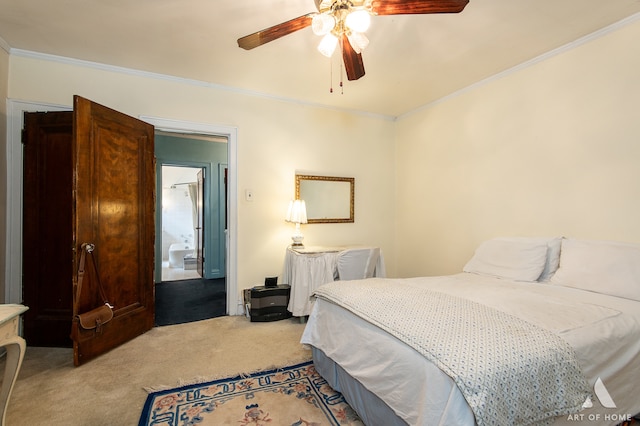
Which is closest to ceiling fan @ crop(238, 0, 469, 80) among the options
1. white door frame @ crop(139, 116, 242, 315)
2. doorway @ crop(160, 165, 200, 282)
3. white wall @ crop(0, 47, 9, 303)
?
white door frame @ crop(139, 116, 242, 315)

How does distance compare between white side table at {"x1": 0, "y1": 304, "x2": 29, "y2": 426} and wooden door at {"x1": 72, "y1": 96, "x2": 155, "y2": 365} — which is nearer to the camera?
white side table at {"x1": 0, "y1": 304, "x2": 29, "y2": 426}

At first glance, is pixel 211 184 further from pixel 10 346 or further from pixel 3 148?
pixel 10 346

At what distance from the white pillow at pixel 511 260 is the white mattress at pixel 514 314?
0.38m

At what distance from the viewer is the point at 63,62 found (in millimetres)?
2746

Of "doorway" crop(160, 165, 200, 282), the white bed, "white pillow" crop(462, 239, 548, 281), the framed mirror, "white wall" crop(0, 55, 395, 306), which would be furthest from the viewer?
"doorway" crop(160, 165, 200, 282)

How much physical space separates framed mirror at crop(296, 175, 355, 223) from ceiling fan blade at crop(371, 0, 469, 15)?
7.71 ft

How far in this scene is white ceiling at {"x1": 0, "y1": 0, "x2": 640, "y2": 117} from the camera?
6.76 ft

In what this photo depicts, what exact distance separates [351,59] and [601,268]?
2202 mm

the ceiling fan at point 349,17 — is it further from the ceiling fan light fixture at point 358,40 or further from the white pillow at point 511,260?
the white pillow at point 511,260

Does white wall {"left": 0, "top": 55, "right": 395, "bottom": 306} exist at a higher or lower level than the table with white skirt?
higher

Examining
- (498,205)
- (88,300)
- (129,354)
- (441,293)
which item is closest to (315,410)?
(441,293)

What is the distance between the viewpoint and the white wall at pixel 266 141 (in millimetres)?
2795

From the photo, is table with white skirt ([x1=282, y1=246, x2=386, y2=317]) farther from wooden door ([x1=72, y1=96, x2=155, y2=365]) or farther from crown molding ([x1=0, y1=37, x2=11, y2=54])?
crown molding ([x1=0, y1=37, x2=11, y2=54])

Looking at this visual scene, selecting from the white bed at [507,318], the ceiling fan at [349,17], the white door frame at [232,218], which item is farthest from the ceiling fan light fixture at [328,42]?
the white door frame at [232,218]
